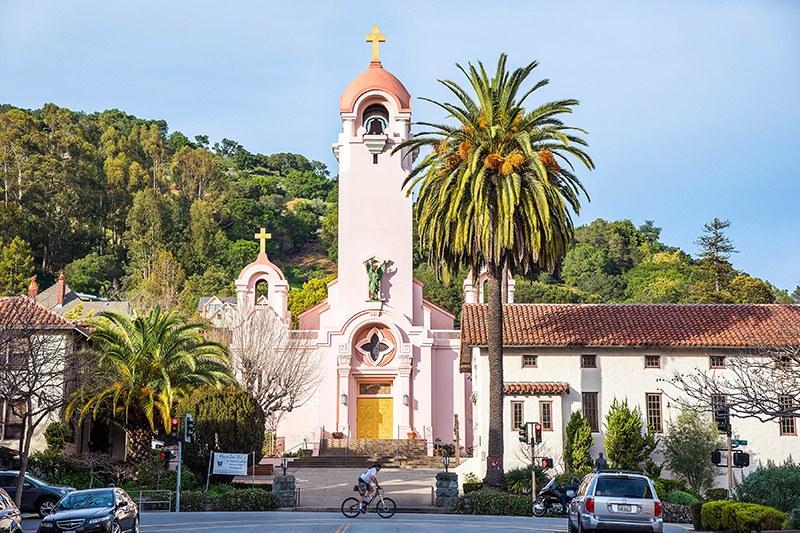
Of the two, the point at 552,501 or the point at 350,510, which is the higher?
the point at 552,501

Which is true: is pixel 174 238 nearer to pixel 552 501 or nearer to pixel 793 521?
pixel 552 501

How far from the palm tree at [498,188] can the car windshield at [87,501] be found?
17.1m

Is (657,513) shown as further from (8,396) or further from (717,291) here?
(717,291)

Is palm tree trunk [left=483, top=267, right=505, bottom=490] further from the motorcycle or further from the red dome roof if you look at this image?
the red dome roof

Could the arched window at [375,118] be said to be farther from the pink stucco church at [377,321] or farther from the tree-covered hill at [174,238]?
the tree-covered hill at [174,238]

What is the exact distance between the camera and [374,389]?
6419 cm

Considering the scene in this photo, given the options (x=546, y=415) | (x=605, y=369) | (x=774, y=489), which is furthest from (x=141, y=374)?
(x=774, y=489)

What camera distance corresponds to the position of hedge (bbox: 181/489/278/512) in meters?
37.0

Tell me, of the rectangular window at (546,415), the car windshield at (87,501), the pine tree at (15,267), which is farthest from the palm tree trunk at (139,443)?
the pine tree at (15,267)

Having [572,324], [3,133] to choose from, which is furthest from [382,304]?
[3,133]

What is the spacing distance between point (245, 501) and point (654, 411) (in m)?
19.2

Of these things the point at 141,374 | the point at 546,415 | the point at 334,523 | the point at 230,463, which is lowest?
the point at 334,523

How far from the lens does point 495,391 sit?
1580 inches

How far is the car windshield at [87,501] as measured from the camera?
25203mm
